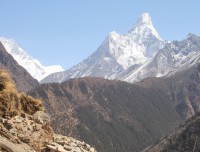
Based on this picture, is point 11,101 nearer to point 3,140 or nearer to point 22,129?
point 22,129

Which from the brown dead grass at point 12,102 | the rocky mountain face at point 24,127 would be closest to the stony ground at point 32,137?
the rocky mountain face at point 24,127

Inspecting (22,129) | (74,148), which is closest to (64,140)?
(74,148)

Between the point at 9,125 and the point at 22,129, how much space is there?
1.17m

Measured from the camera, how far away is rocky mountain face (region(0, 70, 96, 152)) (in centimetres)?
4228

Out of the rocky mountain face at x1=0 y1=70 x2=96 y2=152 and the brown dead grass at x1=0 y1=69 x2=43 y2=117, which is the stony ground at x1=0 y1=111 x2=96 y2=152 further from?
the brown dead grass at x1=0 y1=69 x2=43 y2=117

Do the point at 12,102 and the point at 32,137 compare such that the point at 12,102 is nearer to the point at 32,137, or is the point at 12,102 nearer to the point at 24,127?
the point at 24,127

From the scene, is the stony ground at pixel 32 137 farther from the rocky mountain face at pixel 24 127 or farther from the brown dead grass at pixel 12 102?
the brown dead grass at pixel 12 102

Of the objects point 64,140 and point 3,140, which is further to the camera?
point 64,140

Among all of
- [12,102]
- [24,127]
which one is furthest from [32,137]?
[12,102]

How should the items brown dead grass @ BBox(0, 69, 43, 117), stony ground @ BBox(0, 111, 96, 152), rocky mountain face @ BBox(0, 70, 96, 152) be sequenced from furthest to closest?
brown dead grass @ BBox(0, 69, 43, 117) < rocky mountain face @ BBox(0, 70, 96, 152) < stony ground @ BBox(0, 111, 96, 152)

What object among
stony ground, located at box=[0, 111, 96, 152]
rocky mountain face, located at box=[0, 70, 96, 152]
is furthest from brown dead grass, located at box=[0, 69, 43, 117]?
stony ground, located at box=[0, 111, 96, 152]

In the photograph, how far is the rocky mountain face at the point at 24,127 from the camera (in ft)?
139

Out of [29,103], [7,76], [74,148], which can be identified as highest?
[7,76]

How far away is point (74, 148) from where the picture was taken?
45.3 meters
